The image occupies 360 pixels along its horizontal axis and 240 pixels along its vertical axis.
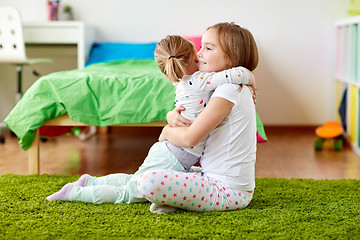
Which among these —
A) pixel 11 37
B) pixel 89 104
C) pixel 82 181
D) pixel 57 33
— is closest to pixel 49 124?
pixel 89 104

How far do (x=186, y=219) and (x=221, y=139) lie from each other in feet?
0.92

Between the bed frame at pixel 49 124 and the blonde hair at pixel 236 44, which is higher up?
the blonde hair at pixel 236 44

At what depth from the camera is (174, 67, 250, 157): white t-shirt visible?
1640mm

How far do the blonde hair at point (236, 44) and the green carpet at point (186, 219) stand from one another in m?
0.49

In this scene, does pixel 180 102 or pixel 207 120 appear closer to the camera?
pixel 207 120

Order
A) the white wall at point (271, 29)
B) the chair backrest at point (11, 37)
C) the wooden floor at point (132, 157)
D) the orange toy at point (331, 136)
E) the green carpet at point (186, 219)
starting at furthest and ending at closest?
1. the white wall at point (271, 29)
2. the chair backrest at point (11, 37)
3. the orange toy at point (331, 136)
4. the wooden floor at point (132, 157)
5. the green carpet at point (186, 219)

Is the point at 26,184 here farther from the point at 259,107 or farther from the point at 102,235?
the point at 259,107

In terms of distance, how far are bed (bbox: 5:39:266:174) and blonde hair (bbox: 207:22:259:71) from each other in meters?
0.67

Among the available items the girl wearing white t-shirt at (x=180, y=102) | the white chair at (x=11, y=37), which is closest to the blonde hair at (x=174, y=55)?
the girl wearing white t-shirt at (x=180, y=102)

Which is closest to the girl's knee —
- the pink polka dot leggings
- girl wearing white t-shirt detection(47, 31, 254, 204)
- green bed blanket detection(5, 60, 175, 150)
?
the pink polka dot leggings

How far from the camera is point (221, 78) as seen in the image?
1649 millimetres

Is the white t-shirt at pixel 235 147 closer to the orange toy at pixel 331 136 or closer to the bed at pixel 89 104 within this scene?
the bed at pixel 89 104

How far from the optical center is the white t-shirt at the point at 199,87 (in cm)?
164

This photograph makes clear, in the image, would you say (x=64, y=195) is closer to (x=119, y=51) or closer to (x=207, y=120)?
(x=207, y=120)
